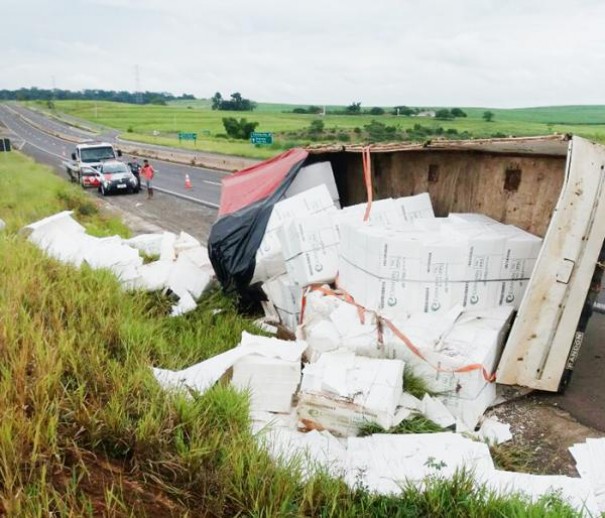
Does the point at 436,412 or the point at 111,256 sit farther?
the point at 111,256

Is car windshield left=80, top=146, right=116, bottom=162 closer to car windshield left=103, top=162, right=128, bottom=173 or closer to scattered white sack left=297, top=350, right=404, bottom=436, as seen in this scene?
car windshield left=103, top=162, right=128, bottom=173

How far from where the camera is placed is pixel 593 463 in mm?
3256

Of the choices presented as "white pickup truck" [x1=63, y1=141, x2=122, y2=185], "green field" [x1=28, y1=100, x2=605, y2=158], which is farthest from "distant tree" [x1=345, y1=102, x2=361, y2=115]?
"white pickup truck" [x1=63, y1=141, x2=122, y2=185]

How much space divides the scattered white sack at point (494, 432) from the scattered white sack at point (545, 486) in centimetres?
71

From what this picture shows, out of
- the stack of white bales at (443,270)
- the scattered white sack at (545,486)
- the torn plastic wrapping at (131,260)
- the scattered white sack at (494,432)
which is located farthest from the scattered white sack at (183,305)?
the scattered white sack at (545,486)

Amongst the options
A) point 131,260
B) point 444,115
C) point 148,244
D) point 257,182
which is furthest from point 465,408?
point 444,115

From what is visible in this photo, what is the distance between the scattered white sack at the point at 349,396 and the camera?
131 inches

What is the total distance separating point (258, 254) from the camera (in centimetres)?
553

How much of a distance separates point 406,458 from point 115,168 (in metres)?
18.8

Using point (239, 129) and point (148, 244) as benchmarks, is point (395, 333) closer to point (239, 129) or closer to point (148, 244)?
point (148, 244)

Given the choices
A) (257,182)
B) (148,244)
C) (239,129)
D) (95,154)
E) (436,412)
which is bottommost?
(436,412)

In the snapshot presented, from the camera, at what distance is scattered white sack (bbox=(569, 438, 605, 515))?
2979 mm

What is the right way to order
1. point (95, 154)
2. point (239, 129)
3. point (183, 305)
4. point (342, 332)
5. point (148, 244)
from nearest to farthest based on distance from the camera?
point (342, 332)
point (183, 305)
point (148, 244)
point (95, 154)
point (239, 129)

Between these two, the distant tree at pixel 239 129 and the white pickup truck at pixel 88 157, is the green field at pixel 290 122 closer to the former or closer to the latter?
the distant tree at pixel 239 129
